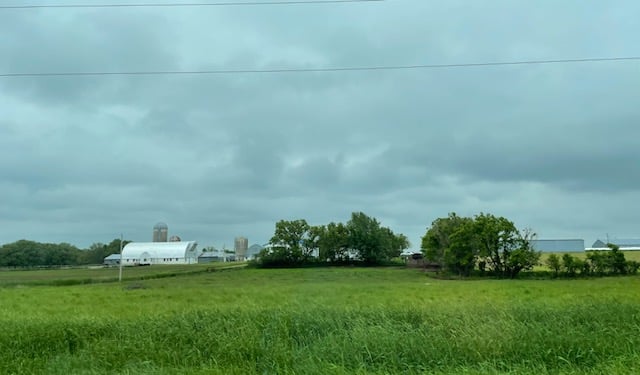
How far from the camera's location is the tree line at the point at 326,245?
73.2 meters

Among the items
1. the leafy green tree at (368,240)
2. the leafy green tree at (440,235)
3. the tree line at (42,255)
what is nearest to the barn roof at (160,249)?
the tree line at (42,255)

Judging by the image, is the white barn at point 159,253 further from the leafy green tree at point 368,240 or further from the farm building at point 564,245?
the farm building at point 564,245

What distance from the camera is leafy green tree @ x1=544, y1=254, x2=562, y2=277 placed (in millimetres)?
47625

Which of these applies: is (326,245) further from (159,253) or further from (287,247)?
(159,253)

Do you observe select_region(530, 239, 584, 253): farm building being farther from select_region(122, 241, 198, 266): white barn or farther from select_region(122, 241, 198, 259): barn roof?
select_region(122, 241, 198, 259): barn roof

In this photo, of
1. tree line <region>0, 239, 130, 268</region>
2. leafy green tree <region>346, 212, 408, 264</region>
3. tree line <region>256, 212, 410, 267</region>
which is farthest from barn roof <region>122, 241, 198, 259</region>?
leafy green tree <region>346, 212, 408, 264</region>

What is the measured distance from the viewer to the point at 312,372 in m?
7.38

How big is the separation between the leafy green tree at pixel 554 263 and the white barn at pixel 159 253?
243 ft

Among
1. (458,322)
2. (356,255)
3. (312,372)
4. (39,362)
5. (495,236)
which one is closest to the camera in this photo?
(312,372)

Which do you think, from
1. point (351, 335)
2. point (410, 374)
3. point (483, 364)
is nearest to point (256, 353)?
point (351, 335)

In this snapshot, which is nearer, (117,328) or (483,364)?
(483,364)

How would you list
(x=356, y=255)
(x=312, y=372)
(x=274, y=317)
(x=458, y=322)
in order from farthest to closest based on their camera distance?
(x=356, y=255), (x=274, y=317), (x=458, y=322), (x=312, y=372)

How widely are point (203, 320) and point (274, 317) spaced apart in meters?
1.81

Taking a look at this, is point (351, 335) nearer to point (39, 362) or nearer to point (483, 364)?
point (483, 364)
